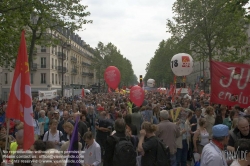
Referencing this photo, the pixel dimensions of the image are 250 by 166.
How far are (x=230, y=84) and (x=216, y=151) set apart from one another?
9.45ft

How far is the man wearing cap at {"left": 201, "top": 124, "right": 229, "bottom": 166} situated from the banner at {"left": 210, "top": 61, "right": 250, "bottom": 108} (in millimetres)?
2396

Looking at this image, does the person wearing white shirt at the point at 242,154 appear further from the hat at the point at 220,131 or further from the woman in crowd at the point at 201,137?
the woman in crowd at the point at 201,137

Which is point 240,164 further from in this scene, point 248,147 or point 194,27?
point 194,27

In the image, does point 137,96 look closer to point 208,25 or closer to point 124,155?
point 124,155

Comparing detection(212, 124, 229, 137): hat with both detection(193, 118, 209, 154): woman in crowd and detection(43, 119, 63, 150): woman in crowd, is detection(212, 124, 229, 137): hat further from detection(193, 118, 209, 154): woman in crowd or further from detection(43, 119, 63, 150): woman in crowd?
detection(43, 119, 63, 150): woman in crowd

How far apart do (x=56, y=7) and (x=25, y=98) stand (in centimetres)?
1961

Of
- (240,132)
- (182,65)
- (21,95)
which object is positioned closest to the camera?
(21,95)

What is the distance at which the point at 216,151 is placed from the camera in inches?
163

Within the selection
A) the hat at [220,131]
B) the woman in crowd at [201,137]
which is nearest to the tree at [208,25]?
the woman in crowd at [201,137]

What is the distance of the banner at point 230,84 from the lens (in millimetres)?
6535

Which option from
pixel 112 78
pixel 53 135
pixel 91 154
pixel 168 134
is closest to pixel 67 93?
pixel 112 78

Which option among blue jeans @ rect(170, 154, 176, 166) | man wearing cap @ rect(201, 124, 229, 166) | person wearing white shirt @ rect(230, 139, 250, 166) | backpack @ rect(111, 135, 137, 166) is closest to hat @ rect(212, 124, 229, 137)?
man wearing cap @ rect(201, 124, 229, 166)

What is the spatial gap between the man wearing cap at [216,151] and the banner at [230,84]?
240cm

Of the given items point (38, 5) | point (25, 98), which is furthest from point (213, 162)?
point (38, 5)
